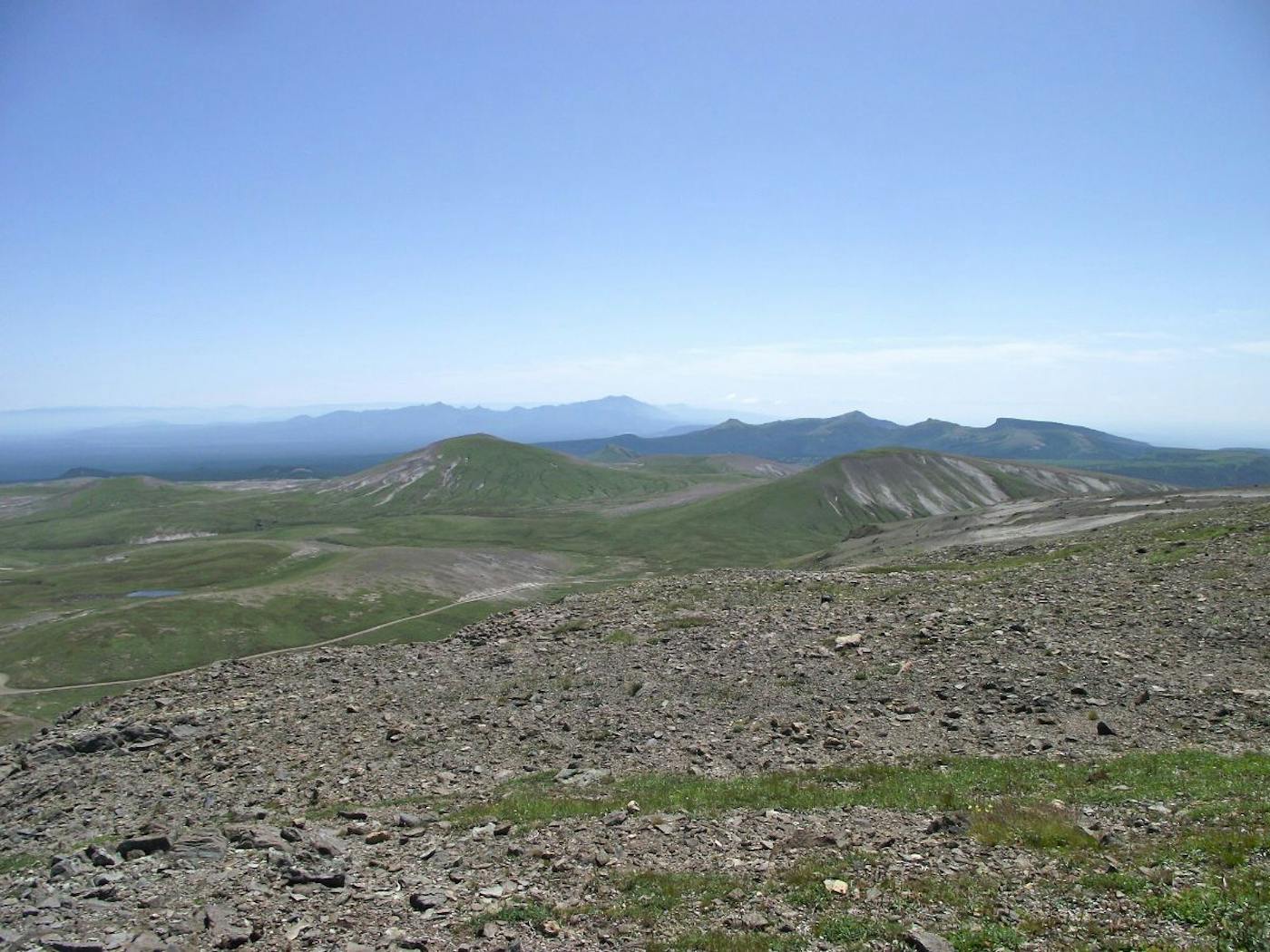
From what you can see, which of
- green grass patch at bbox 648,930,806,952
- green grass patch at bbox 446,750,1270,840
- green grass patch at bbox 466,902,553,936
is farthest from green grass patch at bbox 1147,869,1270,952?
green grass patch at bbox 466,902,553,936

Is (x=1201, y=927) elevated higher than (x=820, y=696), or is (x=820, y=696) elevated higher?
(x=1201, y=927)

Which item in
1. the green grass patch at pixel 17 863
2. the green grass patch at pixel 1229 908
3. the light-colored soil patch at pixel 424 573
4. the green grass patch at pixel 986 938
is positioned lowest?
the light-colored soil patch at pixel 424 573

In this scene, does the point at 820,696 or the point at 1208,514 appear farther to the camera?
the point at 1208,514

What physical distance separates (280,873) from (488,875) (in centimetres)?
455

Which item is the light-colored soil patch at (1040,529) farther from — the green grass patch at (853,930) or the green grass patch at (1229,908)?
the green grass patch at (853,930)

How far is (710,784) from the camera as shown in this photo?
19891mm

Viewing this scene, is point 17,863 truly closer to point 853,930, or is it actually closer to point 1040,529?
point 853,930

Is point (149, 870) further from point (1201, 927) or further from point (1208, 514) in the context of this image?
point (1208, 514)

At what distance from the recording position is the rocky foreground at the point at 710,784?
12969mm

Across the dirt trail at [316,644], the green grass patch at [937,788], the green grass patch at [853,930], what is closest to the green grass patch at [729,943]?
the green grass patch at [853,930]

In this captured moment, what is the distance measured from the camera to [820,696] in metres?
26.1

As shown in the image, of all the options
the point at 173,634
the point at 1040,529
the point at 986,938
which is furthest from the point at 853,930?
the point at 173,634

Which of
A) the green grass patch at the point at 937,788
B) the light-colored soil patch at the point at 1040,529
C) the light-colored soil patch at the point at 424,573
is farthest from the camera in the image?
the light-colored soil patch at the point at 424,573

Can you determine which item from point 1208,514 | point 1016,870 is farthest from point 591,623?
point 1208,514
